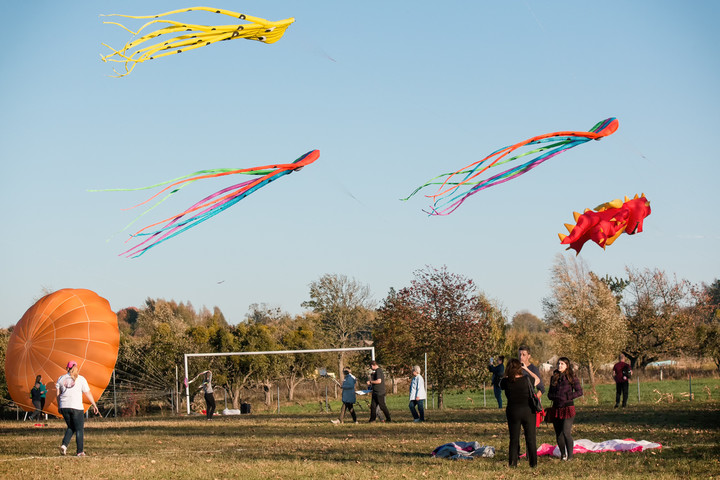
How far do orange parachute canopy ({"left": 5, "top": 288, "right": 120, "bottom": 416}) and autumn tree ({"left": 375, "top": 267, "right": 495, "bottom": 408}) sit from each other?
11.8 m

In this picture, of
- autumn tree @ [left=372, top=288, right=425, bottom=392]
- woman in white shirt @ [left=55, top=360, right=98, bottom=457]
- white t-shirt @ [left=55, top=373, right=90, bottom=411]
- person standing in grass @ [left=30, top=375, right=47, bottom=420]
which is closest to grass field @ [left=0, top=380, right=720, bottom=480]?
woman in white shirt @ [left=55, top=360, right=98, bottom=457]

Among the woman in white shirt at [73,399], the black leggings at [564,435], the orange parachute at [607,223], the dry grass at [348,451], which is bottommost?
the dry grass at [348,451]

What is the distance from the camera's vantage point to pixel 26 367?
19750mm

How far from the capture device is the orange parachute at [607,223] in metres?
11.3

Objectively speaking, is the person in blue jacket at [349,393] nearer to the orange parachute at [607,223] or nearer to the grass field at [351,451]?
the grass field at [351,451]

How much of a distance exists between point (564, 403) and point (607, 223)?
10.4ft

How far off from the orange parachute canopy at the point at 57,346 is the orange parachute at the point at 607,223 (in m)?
14.1

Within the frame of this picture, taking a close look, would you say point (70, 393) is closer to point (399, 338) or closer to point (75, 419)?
point (75, 419)

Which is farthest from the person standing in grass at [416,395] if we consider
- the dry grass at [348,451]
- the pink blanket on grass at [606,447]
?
the pink blanket on grass at [606,447]

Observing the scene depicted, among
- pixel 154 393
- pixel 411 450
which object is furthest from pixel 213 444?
pixel 154 393

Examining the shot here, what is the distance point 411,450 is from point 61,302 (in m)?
13.0

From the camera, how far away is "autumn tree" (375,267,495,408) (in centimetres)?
2703

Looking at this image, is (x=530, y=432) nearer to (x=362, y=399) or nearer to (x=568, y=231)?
(x=568, y=231)

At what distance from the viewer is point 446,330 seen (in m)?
27.3
